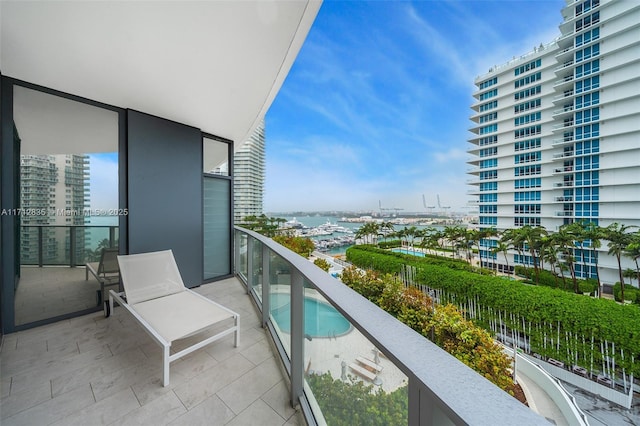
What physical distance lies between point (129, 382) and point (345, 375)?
2133 mm

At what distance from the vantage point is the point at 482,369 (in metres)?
6.52

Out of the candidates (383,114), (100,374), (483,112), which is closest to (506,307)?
(100,374)

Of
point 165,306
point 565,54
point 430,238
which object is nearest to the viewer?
point 165,306

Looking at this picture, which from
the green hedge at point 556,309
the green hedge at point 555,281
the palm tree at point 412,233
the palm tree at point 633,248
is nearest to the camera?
the green hedge at point 556,309

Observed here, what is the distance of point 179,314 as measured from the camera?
8.93 ft

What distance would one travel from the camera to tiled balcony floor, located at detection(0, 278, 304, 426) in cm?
182

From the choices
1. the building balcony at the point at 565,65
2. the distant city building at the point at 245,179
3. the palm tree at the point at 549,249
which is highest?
the building balcony at the point at 565,65

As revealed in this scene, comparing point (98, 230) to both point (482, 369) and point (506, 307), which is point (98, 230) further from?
point (506, 307)

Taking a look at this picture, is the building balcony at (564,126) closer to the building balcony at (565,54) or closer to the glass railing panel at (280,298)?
the building balcony at (565,54)

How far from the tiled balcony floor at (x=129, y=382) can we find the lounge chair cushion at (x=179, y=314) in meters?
0.36

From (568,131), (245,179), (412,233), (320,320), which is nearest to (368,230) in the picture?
(412,233)

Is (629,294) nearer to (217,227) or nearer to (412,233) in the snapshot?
(412,233)

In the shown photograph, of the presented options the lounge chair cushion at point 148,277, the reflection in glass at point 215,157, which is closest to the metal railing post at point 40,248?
the lounge chair cushion at point 148,277

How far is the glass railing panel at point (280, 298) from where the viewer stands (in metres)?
2.27
